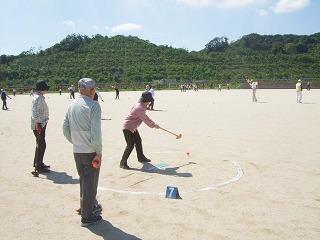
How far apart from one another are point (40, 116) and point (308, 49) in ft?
459

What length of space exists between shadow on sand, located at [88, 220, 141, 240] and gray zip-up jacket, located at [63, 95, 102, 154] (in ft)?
3.57

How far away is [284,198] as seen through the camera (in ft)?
22.4

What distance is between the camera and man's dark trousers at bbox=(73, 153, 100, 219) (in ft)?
18.7

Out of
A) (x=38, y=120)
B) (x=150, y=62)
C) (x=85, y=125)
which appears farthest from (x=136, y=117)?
(x=150, y=62)

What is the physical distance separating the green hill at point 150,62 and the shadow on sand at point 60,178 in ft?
258

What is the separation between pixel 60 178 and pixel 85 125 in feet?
10.3

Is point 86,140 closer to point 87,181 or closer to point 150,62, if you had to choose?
point 87,181

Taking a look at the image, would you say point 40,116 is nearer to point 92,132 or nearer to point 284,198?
point 92,132

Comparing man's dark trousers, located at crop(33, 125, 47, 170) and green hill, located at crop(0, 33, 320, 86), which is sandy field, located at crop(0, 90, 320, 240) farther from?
green hill, located at crop(0, 33, 320, 86)

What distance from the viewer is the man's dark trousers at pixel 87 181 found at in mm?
5699

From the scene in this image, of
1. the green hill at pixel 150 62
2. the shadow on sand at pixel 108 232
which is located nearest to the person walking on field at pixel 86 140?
the shadow on sand at pixel 108 232

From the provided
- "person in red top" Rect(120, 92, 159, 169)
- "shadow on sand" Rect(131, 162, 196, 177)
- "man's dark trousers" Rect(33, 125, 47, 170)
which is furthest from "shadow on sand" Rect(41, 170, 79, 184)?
"shadow on sand" Rect(131, 162, 196, 177)

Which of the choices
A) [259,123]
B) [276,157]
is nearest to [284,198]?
[276,157]

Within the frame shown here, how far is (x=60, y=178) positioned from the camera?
8406mm
